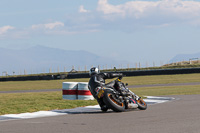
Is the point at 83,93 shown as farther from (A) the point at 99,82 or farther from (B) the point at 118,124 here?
(B) the point at 118,124

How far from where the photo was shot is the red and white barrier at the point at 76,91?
1741 cm

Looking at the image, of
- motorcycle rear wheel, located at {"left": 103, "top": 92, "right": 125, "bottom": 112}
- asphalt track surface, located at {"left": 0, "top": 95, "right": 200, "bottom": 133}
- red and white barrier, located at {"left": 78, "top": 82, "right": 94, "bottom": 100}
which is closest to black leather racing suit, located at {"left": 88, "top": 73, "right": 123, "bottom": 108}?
motorcycle rear wheel, located at {"left": 103, "top": 92, "right": 125, "bottom": 112}

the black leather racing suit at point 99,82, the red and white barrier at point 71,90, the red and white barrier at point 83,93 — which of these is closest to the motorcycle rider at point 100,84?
the black leather racing suit at point 99,82

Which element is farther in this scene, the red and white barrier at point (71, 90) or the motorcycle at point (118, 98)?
the red and white barrier at point (71, 90)

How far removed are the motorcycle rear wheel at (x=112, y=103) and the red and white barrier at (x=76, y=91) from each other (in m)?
4.55

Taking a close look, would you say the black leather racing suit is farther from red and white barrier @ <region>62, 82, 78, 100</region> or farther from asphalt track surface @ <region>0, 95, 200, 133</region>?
red and white barrier @ <region>62, 82, 78, 100</region>

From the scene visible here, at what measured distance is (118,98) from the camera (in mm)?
12836

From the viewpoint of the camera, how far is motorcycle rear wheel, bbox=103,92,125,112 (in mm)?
12664

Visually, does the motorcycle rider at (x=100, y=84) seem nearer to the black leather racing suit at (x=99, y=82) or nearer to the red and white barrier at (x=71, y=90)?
the black leather racing suit at (x=99, y=82)

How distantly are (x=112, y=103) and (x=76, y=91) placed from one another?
5162 millimetres

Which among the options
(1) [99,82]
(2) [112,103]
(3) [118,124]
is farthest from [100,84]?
(3) [118,124]

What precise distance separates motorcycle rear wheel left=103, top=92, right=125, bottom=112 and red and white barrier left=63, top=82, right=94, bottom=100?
14.9ft

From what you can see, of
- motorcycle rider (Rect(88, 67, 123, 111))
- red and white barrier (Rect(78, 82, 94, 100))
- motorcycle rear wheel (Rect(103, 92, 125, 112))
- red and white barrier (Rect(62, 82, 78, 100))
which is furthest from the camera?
red and white barrier (Rect(62, 82, 78, 100))

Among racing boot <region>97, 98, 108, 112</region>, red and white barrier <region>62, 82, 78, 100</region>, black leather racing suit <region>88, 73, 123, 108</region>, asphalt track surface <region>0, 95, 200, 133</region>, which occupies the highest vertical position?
black leather racing suit <region>88, 73, 123, 108</region>
